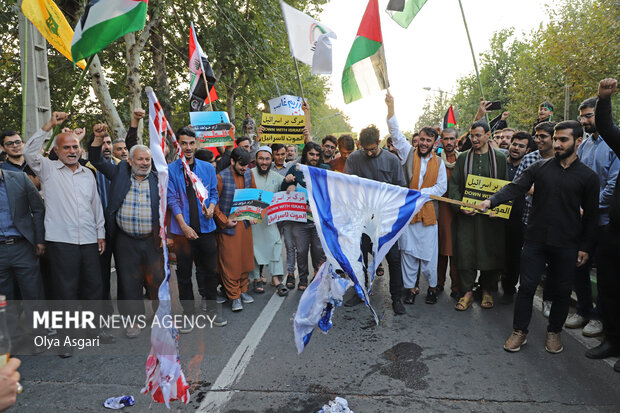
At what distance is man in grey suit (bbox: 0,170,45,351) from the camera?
3785mm

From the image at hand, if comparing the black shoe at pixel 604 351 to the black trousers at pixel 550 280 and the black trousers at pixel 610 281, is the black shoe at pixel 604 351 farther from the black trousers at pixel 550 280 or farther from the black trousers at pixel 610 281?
the black trousers at pixel 550 280

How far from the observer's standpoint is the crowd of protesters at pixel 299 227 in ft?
12.4

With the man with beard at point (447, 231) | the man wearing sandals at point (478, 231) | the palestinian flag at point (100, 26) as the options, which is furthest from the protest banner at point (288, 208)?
the palestinian flag at point (100, 26)

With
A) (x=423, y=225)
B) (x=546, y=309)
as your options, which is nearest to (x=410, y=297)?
(x=423, y=225)

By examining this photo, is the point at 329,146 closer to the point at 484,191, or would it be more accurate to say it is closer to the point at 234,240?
the point at 234,240

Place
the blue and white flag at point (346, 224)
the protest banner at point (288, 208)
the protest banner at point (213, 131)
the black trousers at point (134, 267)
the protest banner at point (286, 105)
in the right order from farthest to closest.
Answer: the protest banner at point (286, 105) → the protest banner at point (213, 131) → the protest banner at point (288, 208) → the black trousers at point (134, 267) → the blue and white flag at point (346, 224)

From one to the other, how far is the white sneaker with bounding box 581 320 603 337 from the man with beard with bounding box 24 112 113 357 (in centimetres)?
502

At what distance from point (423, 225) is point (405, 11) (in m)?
3.01

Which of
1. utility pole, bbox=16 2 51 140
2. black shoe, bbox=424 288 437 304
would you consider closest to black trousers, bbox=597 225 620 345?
black shoe, bbox=424 288 437 304

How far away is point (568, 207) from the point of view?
12.4ft

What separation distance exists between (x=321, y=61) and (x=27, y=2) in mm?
3724

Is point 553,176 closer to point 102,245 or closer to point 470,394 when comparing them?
point 470,394

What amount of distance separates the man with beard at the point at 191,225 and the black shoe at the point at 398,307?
1.94 metres

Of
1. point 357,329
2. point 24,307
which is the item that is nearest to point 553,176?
point 357,329
